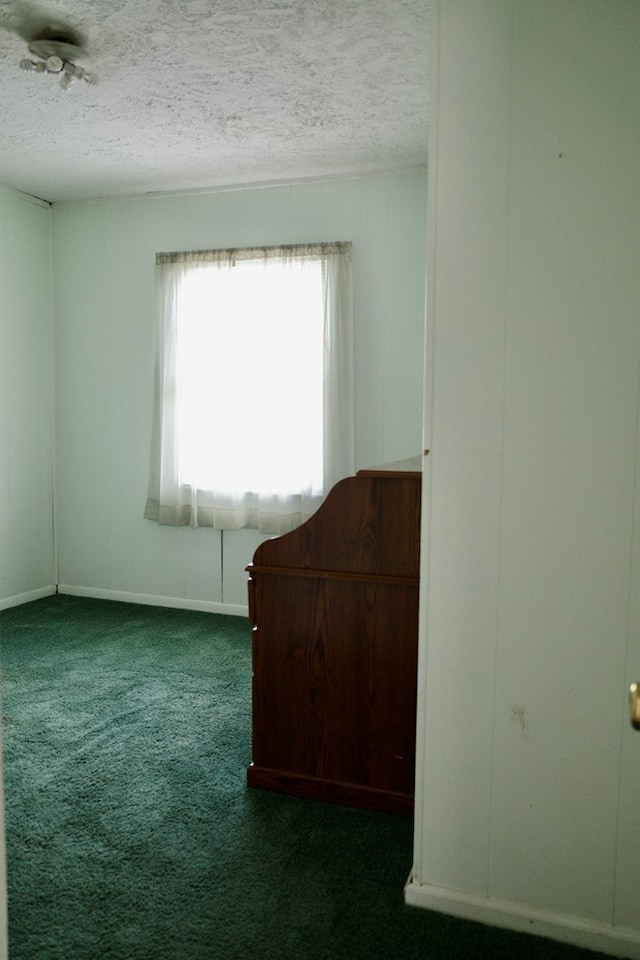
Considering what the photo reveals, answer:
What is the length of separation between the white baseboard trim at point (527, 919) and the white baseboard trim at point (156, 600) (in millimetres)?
Answer: 2827

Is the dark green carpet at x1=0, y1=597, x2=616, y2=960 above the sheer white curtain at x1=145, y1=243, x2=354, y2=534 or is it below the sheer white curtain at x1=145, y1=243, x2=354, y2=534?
below

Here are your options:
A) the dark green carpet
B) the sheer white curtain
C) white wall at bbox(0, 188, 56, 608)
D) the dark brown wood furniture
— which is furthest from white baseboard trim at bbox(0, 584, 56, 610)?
the dark brown wood furniture

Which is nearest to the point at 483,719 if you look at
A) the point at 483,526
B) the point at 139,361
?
the point at 483,526

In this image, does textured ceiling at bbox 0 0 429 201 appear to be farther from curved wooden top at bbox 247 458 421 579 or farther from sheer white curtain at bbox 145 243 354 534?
curved wooden top at bbox 247 458 421 579

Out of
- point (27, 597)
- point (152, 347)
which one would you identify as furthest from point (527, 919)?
point (27, 597)

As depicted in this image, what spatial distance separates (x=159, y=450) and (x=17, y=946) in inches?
130

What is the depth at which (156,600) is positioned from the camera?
499 centimetres

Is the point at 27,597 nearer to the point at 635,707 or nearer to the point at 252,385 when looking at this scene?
the point at 252,385

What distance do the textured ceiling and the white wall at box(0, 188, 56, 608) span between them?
38 centimetres

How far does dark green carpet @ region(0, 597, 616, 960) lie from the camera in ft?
5.86

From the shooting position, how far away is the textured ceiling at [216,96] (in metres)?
2.65

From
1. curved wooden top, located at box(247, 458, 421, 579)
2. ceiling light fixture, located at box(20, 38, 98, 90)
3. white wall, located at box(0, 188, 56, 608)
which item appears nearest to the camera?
curved wooden top, located at box(247, 458, 421, 579)

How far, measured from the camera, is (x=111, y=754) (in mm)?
2781

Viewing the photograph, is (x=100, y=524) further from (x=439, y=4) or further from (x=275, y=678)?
(x=439, y=4)
